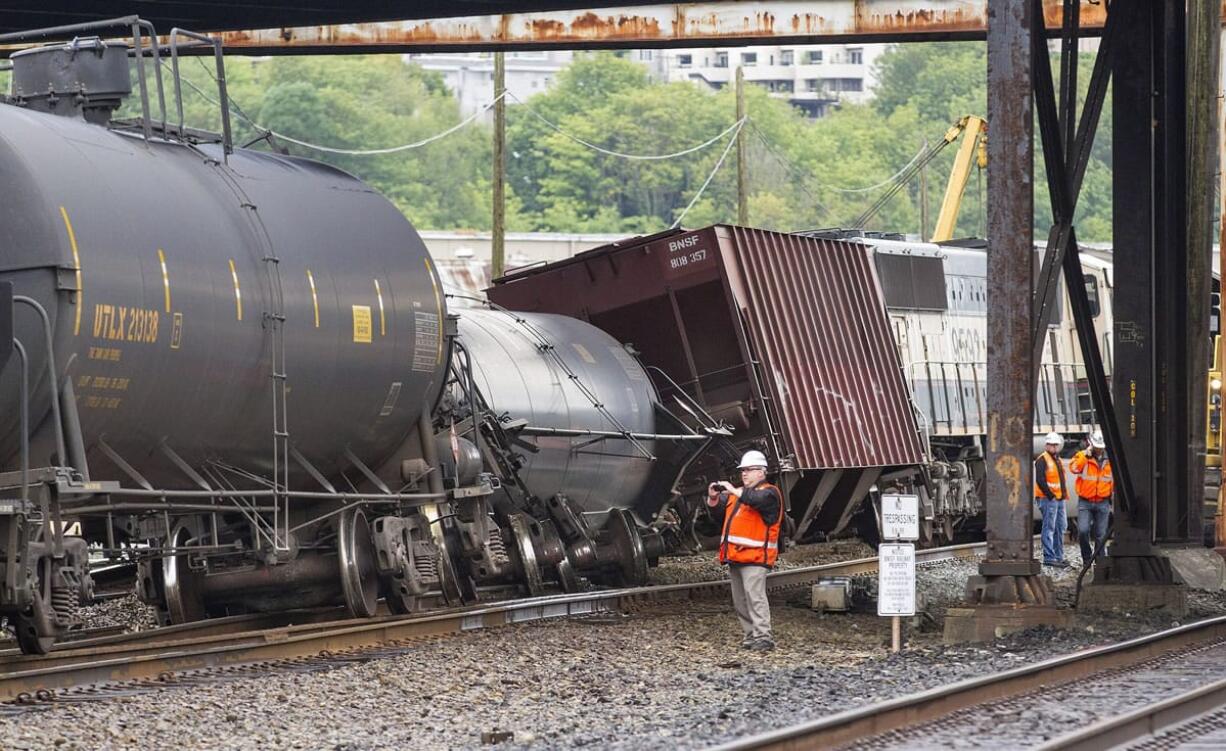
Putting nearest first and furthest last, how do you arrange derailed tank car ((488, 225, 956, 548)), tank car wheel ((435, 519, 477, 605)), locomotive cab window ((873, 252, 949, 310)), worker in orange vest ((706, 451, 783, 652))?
worker in orange vest ((706, 451, 783, 652)) < tank car wheel ((435, 519, 477, 605)) < derailed tank car ((488, 225, 956, 548)) < locomotive cab window ((873, 252, 949, 310))

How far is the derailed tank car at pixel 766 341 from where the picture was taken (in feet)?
63.3

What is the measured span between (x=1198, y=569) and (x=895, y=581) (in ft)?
19.4

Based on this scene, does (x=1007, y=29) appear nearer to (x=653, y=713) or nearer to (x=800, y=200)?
(x=653, y=713)

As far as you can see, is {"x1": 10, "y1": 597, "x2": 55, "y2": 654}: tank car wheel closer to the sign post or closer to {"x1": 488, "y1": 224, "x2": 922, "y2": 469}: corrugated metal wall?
the sign post

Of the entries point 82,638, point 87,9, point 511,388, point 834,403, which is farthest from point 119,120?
point 834,403

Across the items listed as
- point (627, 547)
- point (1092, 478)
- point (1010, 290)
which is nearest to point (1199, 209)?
point (1010, 290)

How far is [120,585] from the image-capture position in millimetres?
18078

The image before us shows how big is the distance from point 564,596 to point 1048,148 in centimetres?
573

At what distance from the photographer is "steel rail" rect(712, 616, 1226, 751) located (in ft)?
28.6

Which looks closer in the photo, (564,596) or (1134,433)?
(564,596)

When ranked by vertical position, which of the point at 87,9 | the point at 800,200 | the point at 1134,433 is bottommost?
the point at 1134,433

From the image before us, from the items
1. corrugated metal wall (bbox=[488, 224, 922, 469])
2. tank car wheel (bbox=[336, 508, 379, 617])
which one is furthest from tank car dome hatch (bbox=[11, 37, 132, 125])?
corrugated metal wall (bbox=[488, 224, 922, 469])

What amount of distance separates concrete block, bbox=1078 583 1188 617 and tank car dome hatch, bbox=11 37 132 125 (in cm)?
985

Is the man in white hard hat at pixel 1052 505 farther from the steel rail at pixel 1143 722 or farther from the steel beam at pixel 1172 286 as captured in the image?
the steel rail at pixel 1143 722
